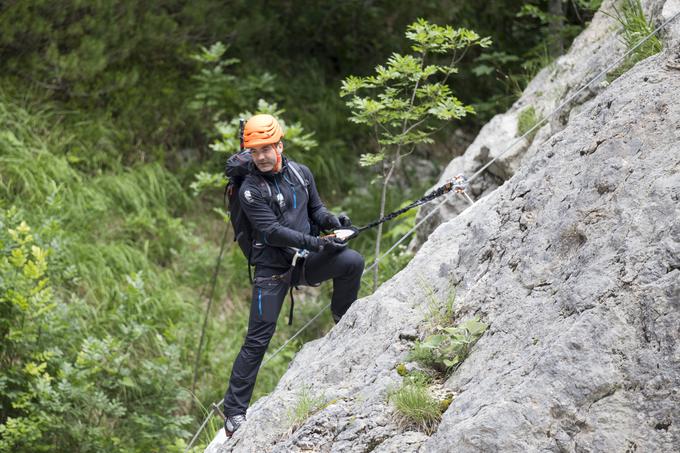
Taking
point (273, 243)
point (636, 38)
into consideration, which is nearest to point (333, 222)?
point (273, 243)

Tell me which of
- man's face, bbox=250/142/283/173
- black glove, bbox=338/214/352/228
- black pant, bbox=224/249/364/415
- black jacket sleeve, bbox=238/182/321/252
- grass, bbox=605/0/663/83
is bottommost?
black pant, bbox=224/249/364/415

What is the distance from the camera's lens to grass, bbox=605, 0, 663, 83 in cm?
516

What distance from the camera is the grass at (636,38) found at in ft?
16.9

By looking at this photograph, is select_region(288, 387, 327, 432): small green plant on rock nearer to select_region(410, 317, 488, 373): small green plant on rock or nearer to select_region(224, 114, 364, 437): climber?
select_region(410, 317, 488, 373): small green plant on rock

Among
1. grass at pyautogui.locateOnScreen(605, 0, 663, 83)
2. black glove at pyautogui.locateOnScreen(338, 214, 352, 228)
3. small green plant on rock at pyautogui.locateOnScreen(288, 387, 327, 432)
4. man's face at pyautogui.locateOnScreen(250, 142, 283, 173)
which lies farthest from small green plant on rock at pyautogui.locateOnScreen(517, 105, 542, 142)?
small green plant on rock at pyautogui.locateOnScreen(288, 387, 327, 432)

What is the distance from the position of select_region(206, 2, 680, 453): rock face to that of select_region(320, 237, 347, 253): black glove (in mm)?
408

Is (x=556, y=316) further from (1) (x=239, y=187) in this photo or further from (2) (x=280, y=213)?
(1) (x=239, y=187)

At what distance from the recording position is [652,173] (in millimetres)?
3795

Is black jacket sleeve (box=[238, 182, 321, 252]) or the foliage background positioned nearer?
black jacket sleeve (box=[238, 182, 321, 252])

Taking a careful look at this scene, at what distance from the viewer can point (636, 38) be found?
5.46 m

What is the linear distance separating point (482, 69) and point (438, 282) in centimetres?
542

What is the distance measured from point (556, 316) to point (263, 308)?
2312 millimetres

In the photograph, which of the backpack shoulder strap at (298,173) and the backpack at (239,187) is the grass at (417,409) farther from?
the backpack shoulder strap at (298,173)

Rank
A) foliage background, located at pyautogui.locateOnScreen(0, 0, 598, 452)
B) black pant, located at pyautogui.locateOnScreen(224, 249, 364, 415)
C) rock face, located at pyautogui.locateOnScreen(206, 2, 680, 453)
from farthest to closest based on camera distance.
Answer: foliage background, located at pyautogui.locateOnScreen(0, 0, 598, 452) < black pant, located at pyautogui.locateOnScreen(224, 249, 364, 415) < rock face, located at pyautogui.locateOnScreen(206, 2, 680, 453)
